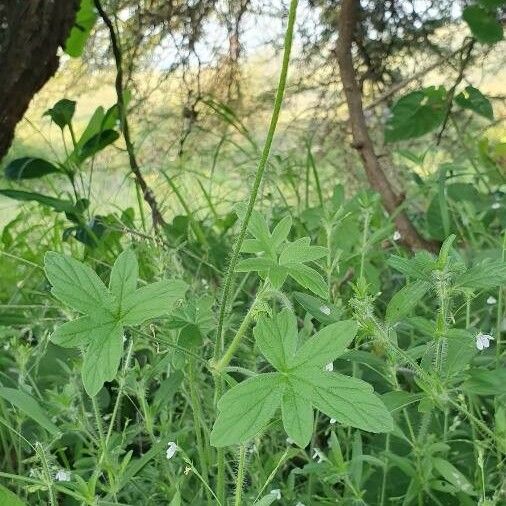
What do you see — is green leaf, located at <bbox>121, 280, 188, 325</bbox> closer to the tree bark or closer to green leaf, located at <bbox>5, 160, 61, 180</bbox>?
the tree bark

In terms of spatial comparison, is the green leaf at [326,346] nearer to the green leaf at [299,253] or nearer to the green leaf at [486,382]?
the green leaf at [299,253]

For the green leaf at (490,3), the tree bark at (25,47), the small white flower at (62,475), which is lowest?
the small white flower at (62,475)

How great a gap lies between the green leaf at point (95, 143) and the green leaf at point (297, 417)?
1274mm

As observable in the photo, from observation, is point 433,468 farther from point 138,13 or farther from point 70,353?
point 138,13

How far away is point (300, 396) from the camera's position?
55cm

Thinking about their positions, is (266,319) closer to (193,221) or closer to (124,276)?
(124,276)

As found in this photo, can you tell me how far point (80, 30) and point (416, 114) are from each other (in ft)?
2.54

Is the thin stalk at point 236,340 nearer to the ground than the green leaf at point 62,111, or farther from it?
nearer to the ground

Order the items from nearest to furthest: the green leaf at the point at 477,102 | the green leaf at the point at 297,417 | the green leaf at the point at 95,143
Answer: the green leaf at the point at 297,417 < the green leaf at the point at 477,102 < the green leaf at the point at 95,143

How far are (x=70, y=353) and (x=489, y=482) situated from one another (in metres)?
0.64

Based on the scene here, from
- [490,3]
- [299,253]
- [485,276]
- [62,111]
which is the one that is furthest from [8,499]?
[490,3]

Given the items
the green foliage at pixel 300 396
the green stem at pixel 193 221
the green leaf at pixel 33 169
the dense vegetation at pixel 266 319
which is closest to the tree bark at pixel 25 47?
the dense vegetation at pixel 266 319

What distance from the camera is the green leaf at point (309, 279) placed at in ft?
2.05

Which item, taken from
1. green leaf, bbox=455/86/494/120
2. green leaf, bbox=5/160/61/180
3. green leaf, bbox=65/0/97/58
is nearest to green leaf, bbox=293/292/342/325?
green leaf, bbox=455/86/494/120
